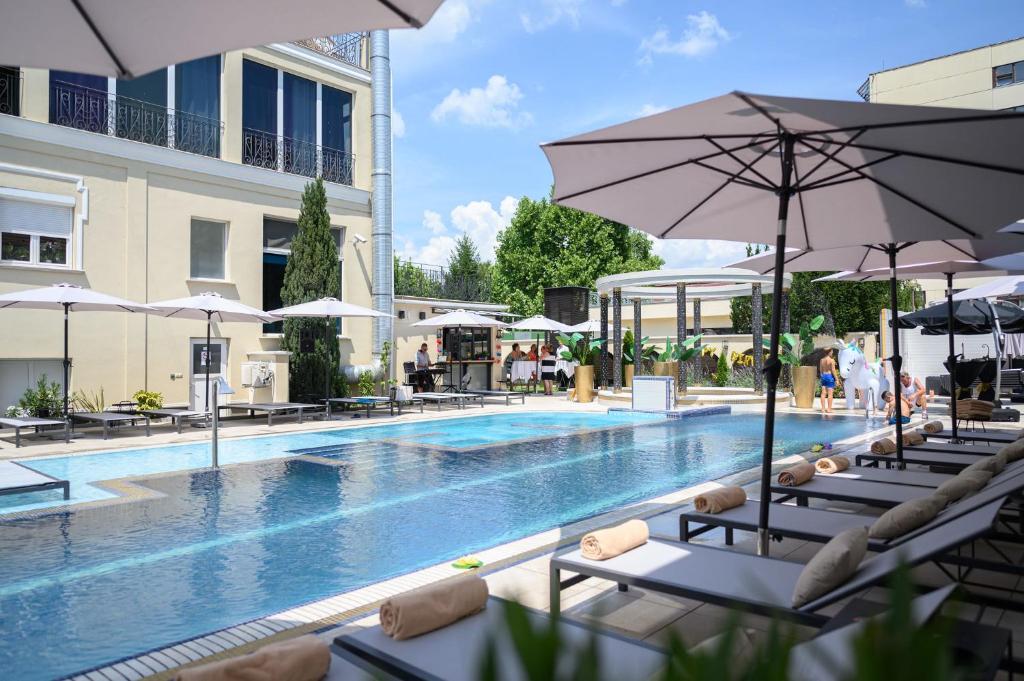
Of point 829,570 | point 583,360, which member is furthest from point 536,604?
point 583,360

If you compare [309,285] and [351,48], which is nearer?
[309,285]

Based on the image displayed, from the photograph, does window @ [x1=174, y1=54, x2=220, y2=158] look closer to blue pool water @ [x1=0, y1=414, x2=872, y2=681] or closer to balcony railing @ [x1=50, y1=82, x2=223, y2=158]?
balcony railing @ [x1=50, y1=82, x2=223, y2=158]

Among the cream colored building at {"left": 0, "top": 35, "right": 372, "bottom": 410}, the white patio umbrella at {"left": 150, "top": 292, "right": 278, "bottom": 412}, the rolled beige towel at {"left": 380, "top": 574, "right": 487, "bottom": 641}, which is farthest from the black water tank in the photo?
the rolled beige towel at {"left": 380, "top": 574, "right": 487, "bottom": 641}

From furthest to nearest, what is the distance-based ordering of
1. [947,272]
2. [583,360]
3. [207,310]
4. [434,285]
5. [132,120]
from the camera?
[434,285]
[583,360]
[132,120]
[207,310]
[947,272]

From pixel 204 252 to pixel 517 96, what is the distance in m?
82.2

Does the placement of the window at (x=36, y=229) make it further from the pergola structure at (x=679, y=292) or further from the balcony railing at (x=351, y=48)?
the pergola structure at (x=679, y=292)

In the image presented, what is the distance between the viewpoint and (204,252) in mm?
17328

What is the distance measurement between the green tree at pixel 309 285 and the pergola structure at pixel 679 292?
8347 millimetres

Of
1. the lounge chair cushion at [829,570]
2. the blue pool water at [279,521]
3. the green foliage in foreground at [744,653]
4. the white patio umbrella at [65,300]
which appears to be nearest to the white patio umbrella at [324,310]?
the white patio umbrella at [65,300]

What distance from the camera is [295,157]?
19.4m

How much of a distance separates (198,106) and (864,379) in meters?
17.5

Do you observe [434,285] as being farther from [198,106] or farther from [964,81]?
[964,81]

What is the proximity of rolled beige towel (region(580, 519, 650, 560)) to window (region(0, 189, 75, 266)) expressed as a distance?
48.3ft

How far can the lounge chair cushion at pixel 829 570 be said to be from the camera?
3.25 metres
